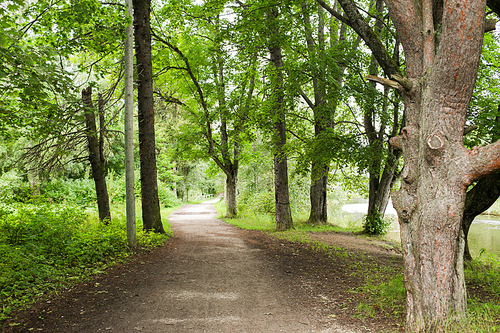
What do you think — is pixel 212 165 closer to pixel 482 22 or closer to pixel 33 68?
pixel 33 68

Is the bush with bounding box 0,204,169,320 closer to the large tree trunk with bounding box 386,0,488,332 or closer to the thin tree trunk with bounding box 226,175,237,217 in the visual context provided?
the large tree trunk with bounding box 386,0,488,332

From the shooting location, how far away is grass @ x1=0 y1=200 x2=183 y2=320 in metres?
4.32

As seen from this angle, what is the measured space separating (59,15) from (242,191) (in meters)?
18.5

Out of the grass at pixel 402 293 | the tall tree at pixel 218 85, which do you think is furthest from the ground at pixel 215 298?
the tall tree at pixel 218 85

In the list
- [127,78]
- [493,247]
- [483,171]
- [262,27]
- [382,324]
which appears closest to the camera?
[483,171]

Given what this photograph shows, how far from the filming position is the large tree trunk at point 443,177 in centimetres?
330

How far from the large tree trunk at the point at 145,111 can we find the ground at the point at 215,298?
2150 mm

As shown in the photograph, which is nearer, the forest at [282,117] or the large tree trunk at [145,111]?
the forest at [282,117]

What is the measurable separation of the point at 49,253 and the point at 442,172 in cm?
682

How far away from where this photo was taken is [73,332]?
132 inches

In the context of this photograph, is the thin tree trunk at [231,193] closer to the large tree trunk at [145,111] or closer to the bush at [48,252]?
the large tree trunk at [145,111]

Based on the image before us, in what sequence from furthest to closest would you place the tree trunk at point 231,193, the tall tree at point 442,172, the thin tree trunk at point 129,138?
1. the tree trunk at point 231,193
2. the thin tree trunk at point 129,138
3. the tall tree at point 442,172

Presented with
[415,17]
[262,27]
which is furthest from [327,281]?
[262,27]

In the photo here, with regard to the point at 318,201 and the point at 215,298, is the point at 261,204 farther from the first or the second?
the point at 215,298
